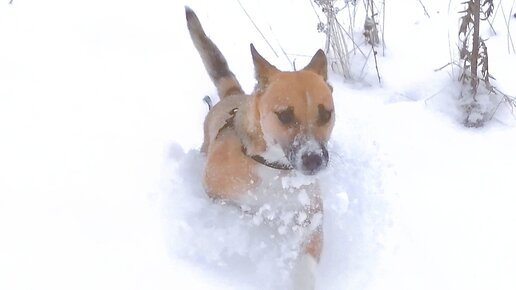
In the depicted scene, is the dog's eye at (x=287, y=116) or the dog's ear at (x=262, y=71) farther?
the dog's ear at (x=262, y=71)

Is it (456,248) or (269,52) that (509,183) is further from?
(269,52)

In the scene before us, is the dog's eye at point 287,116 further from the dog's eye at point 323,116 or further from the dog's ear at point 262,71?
the dog's ear at point 262,71

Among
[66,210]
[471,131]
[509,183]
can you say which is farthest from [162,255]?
[471,131]

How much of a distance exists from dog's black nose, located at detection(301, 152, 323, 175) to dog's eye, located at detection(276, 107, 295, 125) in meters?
0.18

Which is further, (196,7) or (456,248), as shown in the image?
(196,7)

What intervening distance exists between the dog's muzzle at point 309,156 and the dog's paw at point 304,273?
463 millimetres

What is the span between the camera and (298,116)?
10.9ft

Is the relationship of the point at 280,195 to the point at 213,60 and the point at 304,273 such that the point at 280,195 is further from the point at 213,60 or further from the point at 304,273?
the point at 213,60

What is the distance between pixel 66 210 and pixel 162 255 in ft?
1.71

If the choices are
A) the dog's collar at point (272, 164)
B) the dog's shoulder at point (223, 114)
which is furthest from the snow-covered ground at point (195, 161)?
the dog's collar at point (272, 164)

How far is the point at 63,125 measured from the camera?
4.26 metres

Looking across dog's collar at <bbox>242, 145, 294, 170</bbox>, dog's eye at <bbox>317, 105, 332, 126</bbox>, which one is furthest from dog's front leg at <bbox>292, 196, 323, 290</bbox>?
dog's eye at <bbox>317, 105, 332, 126</bbox>

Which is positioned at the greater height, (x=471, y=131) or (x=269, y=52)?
(x=269, y=52)

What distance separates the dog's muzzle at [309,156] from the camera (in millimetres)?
3229
